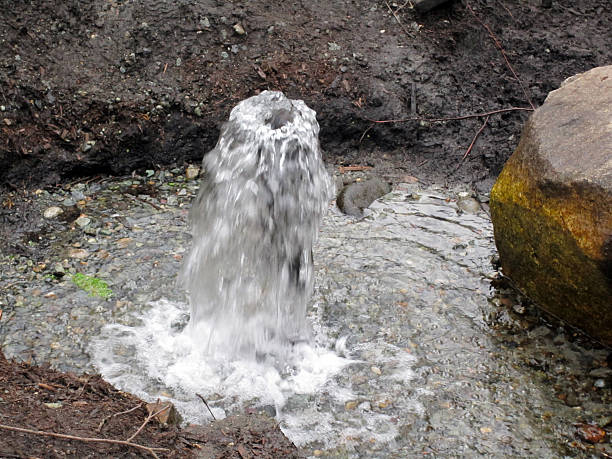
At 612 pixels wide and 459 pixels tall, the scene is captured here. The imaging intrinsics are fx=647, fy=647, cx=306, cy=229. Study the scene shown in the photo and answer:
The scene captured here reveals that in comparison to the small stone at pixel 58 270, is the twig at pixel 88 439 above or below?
above

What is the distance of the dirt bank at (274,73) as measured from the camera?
16.6 ft

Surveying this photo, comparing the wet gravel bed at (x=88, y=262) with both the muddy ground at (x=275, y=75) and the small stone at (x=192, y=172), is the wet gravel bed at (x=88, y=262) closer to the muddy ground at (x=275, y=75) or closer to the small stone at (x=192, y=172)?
the small stone at (x=192, y=172)

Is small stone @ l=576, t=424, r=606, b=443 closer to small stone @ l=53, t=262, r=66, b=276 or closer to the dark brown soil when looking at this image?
the dark brown soil

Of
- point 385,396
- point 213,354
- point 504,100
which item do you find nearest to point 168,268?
point 213,354

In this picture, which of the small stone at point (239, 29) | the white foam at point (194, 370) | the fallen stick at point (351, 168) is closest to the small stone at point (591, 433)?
the white foam at point (194, 370)

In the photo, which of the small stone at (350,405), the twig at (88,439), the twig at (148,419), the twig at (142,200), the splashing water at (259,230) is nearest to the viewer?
the twig at (88,439)

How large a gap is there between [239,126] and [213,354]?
1.27 metres

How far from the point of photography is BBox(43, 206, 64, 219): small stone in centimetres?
461

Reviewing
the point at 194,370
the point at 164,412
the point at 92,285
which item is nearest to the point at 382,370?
the point at 194,370

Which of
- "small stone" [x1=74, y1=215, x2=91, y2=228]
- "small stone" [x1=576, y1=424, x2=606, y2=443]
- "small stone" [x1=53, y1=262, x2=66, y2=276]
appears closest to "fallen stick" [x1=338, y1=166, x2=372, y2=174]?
"small stone" [x1=74, y1=215, x2=91, y2=228]

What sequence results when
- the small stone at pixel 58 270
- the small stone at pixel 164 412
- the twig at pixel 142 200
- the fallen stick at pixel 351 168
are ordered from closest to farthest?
1. the small stone at pixel 164 412
2. the small stone at pixel 58 270
3. the twig at pixel 142 200
4. the fallen stick at pixel 351 168

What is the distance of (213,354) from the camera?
354cm

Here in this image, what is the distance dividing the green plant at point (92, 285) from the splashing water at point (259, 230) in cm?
57

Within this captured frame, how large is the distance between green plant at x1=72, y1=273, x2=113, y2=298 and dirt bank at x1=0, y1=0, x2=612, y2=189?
3.97 ft
